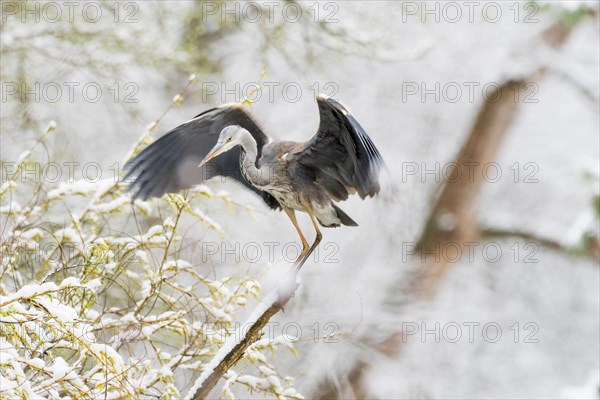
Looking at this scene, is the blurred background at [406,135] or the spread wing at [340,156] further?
the blurred background at [406,135]

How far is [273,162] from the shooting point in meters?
4.96

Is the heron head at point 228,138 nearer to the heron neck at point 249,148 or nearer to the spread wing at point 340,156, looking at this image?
the heron neck at point 249,148

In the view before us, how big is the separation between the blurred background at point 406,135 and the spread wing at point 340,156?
3245 millimetres

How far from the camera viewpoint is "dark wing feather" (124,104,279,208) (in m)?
4.75

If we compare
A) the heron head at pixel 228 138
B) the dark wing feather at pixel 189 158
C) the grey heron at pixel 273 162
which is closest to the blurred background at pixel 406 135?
the dark wing feather at pixel 189 158

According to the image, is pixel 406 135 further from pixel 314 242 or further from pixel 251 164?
pixel 251 164

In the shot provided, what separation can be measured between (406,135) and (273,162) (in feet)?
19.8

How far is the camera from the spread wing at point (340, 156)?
447 centimetres

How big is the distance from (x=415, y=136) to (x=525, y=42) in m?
1.63

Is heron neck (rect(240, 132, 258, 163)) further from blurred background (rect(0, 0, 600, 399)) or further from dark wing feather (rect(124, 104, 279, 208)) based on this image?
blurred background (rect(0, 0, 600, 399))

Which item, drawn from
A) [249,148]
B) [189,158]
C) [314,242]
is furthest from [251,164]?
[314,242]

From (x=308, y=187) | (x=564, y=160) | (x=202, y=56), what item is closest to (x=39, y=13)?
(x=202, y=56)

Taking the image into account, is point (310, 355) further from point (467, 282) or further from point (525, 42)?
point (525, 42)

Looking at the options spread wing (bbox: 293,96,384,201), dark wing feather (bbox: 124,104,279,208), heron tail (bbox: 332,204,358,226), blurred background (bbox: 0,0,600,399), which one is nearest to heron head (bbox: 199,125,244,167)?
dark wing feather (bbox: 124,104,279,208)
